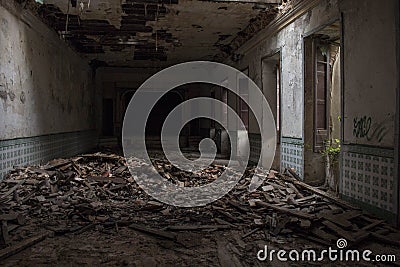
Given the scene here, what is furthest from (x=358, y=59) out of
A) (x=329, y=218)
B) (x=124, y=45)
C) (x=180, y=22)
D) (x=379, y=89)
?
(x=124, y=45)

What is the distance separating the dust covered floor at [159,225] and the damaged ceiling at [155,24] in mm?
3585

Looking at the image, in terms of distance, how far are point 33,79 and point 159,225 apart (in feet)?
15.6

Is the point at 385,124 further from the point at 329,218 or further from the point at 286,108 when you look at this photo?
the point at 286,108

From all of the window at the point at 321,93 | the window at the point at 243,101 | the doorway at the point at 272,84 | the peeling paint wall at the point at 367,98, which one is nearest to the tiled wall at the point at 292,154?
the window at the point at 321,93

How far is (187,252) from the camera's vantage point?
389 cm

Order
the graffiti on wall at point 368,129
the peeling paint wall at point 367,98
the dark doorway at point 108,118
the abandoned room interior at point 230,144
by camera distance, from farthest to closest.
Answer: the dark doorway at point 108,118
the graffiti on wall at point 368,129
the peeling paint wall at point 367,98
the abandoned room interior at point 230,144

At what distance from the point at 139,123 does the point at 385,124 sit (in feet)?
49.1

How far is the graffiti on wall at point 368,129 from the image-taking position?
15.4 ft

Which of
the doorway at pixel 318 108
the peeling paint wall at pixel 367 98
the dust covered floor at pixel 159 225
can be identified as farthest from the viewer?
the doorway at pixel 318 108

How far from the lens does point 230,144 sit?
42.5 feet

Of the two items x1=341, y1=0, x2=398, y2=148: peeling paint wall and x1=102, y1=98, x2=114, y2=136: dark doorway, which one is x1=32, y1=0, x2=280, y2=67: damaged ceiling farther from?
x1=102, y1=98, x2=114, y2=136: dark doorway

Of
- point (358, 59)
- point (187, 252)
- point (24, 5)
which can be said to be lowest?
point (187, 252)

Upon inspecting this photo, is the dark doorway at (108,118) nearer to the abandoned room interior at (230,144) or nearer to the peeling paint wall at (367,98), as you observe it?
the abandoned room interior at (230,144)

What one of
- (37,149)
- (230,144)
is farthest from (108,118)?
(37,149)
